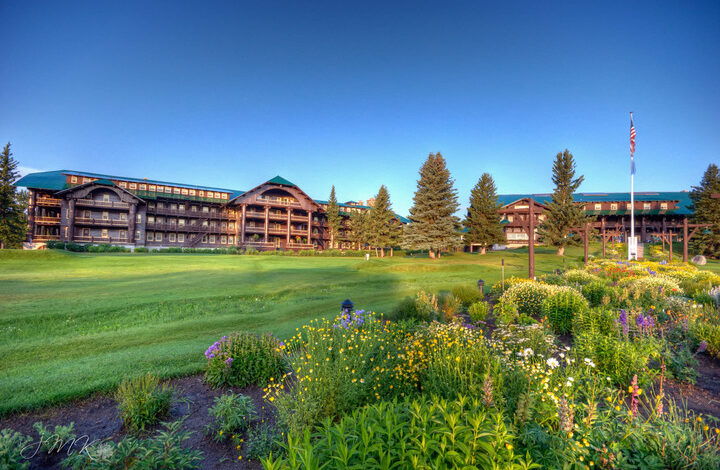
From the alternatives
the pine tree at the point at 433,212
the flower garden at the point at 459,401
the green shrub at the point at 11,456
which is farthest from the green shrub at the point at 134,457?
the pine tree at the point at 433,212

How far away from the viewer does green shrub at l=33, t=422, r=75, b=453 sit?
12.8 ft

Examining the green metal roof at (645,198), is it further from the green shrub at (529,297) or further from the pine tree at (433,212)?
the green shrub at (529,297)

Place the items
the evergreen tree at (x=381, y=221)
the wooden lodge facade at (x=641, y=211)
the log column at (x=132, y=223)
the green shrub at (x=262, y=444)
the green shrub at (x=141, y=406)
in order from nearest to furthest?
1. the green shrub at (x=262, y=444)
2. the green shrub at (x=141, y=406)
3. the log column at (x=132, y=223)
4. the evergreen tree at (x=381, y=221)
5. the wooden lodge facade at (x=641, y=211)

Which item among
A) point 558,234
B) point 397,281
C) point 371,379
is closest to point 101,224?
point 397,281

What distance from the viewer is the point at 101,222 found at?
45.7 metres

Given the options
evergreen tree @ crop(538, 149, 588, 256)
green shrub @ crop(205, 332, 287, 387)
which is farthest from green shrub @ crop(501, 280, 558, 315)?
evergreen tree @ crop(538, 149, 588, 256)

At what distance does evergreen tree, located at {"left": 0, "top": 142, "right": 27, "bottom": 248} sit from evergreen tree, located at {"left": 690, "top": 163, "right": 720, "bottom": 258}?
79.0 meters

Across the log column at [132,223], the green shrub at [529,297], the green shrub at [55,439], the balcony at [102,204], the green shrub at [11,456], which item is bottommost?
the green shrub at [55,439]

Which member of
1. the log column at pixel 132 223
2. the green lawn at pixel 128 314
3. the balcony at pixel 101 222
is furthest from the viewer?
the log column at pixel 132 223

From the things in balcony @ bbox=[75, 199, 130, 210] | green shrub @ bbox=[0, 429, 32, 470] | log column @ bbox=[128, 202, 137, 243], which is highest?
balcony @ bbox=[75, 199, 130, 210]

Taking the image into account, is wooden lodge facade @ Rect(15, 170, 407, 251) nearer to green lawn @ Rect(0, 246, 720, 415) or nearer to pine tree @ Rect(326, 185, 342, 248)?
pine tree @ Rect(326, 185, 342, 248)

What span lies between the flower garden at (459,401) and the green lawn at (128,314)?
1.92 m

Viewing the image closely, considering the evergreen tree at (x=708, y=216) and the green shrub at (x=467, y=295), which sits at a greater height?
the evergreen tree at (x=708, y=216)

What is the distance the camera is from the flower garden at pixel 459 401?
2.54 meters
